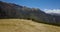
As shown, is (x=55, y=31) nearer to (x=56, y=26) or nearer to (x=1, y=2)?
(x=56, y=26)

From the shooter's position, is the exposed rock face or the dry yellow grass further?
the exposed rock face

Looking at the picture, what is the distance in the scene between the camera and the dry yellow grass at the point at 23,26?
1.40 m

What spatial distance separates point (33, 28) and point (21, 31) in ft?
0.54

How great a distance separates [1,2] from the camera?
58.7 inches

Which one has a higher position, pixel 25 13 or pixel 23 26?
pixel 25 13

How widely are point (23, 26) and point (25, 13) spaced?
185 millimetres

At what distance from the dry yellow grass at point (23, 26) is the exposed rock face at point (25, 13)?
0.20ft

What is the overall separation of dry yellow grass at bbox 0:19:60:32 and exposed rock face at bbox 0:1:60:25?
0.06 metres

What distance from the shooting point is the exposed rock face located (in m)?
1.51

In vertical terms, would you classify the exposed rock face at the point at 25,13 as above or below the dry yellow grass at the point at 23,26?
above

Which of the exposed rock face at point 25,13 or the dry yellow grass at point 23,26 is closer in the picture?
the dry yellow grass at point 23,26

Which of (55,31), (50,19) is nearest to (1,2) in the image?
(50,19)

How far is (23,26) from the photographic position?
1451 mm

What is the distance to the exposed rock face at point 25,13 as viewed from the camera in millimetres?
1509
